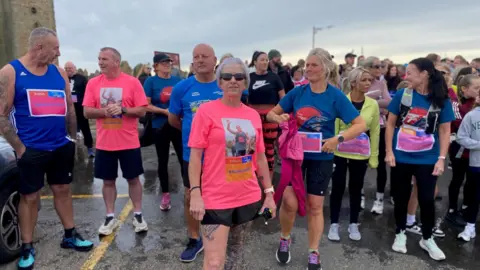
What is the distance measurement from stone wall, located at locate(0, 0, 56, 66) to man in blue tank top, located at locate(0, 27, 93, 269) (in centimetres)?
2077

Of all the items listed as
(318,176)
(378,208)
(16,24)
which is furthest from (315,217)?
(16,24)

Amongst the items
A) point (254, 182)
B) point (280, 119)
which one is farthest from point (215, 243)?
point (280, 119)

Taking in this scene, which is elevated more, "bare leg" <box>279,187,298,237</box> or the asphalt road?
"bare leg" <box>279,187,298,237</box>

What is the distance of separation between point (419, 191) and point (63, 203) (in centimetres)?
372

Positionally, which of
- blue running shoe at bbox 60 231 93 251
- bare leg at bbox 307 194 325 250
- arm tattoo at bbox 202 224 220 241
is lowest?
blue running shoe at bbox 60 231 93 251

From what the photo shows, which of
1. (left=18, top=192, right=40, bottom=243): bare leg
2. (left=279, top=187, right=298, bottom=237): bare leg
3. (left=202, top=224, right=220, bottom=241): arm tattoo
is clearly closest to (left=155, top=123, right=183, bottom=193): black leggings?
(left=18, top=192, right=40, bottom=243): bare leg

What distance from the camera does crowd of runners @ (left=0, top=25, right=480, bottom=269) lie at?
223 cm

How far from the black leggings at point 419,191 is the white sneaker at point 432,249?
0.05 metres

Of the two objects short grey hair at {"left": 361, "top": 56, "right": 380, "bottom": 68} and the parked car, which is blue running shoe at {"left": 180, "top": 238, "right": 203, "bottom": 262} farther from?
short grey hair at {"left": 361, "top": 56, "right": 380, "bottom": 68}

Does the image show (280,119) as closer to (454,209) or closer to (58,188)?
(58,188)

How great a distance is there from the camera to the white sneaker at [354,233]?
3.78 meters

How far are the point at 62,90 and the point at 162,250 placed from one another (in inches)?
75.4

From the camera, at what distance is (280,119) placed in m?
2.94

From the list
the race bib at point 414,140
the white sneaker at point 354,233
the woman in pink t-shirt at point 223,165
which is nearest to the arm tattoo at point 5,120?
the woman in pink t-shirt at point 223,165
